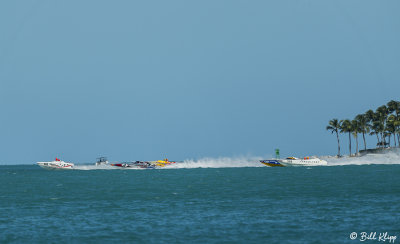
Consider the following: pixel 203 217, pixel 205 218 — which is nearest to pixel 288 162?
pixel 203 217

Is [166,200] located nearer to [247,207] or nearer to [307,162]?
[247,207]

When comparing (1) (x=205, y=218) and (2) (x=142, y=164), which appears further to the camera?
(2) (x=142, y=164)

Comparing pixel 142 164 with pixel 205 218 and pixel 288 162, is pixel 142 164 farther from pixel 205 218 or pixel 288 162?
pixel 205 218

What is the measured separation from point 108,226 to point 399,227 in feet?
72.8
